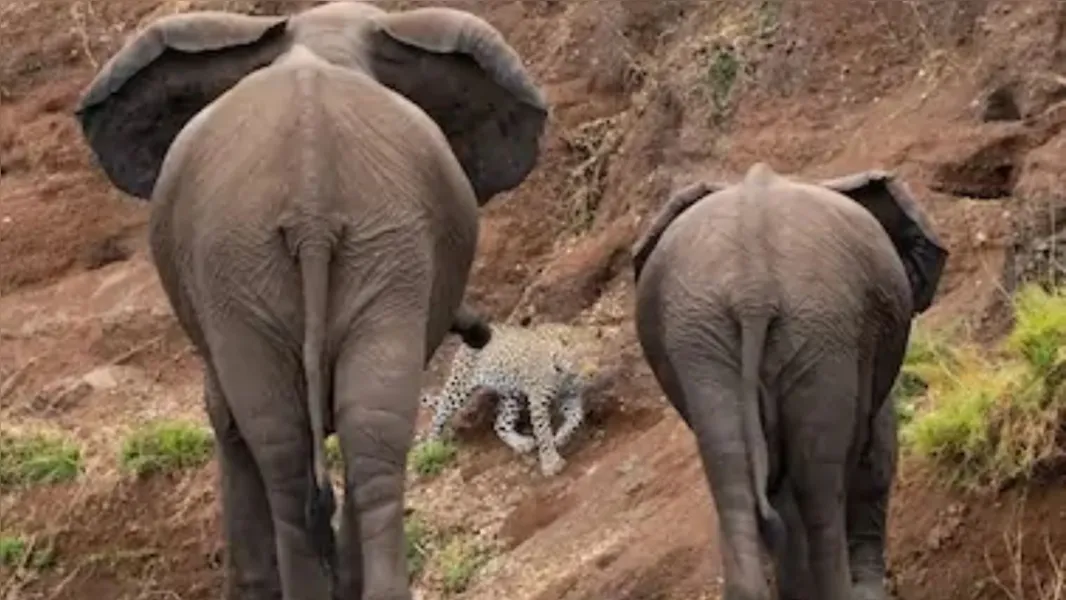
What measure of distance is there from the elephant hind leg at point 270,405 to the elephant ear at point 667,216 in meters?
1.65

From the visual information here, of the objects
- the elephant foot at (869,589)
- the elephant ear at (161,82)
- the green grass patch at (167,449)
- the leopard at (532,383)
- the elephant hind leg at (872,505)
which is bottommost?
the green grass patch at (167,449)

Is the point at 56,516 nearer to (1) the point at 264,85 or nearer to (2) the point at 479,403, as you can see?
(2) the point at 479,403

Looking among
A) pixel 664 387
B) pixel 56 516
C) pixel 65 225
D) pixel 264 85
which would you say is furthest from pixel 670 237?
pixel 65 225

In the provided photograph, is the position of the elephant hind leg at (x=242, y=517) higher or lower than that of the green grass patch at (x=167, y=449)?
higher

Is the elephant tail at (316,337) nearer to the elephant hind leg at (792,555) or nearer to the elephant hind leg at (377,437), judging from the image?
the elephant hind leg at (377,437)

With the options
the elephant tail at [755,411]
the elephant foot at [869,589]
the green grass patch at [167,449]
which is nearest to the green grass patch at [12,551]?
the green grass patch at [167,449]

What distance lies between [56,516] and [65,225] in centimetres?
326

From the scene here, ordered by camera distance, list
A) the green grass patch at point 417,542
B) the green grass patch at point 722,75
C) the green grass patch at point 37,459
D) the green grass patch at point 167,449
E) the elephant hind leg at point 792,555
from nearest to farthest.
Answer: the elephant hind leg at point 792,555 < the green grass patch at point 417,542 < the green grass patch at point 167,449 < the green grass patch at point 37,459 < the green grass patch at point 722,75

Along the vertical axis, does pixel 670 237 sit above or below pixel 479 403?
above

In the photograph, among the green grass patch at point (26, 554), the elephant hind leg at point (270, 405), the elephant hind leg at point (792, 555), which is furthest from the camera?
Answer: the green grass patch at point (26, 554)

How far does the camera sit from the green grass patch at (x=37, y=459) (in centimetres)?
1367

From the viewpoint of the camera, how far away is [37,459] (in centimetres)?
1380

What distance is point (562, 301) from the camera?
45.9 ft

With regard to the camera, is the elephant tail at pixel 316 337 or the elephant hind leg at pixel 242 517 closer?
the elephant tail at pixel 316 337
